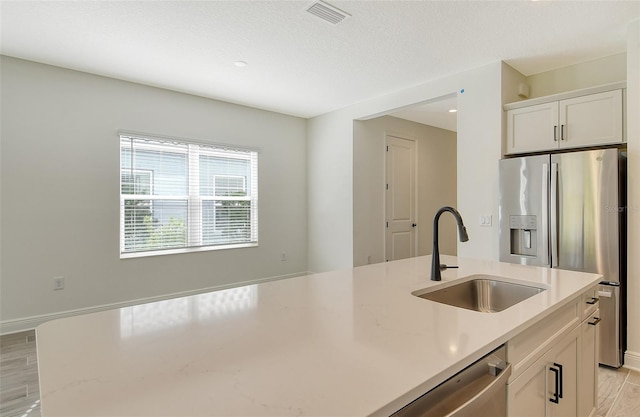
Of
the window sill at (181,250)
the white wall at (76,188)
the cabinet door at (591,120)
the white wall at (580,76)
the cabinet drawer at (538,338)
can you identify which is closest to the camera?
the cabinet drawer at (538,338)

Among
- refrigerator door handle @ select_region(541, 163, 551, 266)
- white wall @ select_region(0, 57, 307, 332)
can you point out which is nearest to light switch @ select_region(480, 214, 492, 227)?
refrigerator door handle @ select_region(541, 163, 551, 266)

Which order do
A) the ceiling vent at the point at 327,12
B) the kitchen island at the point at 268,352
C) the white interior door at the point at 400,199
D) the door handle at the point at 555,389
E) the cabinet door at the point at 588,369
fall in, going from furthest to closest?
the white interior door at the point at 400,199 → the ceiling vent at the point at 327,12 → the cabinet door at the point at 588,369 → the door handle at the point at 555,389 → the kitchen island at the point at 268,352

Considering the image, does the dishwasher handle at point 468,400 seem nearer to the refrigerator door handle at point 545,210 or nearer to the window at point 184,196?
the refrigerator door handle at point 545,210

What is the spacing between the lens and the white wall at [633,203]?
2613mm

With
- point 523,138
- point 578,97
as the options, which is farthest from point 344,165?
point 578,97

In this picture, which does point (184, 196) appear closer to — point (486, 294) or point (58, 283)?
point (58, 283)

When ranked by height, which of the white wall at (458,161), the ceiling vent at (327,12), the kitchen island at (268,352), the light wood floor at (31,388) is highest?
the ceiling vent at (327,12)

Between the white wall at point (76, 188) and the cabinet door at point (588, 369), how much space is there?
406 cm

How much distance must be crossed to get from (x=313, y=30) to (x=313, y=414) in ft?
9.38

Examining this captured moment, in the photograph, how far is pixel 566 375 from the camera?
144cm

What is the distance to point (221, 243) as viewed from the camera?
189 inches

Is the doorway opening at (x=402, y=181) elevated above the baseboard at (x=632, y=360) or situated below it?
above

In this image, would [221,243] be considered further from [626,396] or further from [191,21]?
[626,396]

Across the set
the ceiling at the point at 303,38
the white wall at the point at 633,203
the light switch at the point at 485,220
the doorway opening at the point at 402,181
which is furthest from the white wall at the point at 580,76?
the light switch at the point at 485,220
